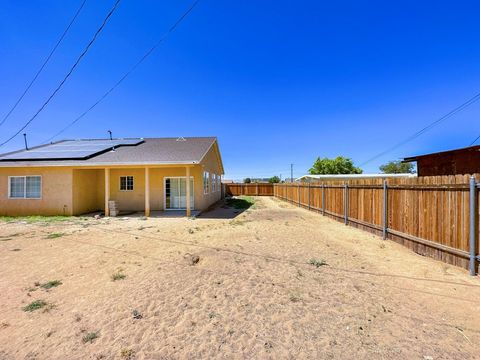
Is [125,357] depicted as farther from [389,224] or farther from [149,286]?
[389,224]

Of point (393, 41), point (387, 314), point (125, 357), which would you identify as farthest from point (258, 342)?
point (393, 41)

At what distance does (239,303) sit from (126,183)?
13.5 m

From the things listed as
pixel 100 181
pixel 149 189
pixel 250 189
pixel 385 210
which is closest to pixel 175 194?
pixel 149 189

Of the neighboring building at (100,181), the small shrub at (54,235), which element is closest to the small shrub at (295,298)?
the small shrub at (54,235)

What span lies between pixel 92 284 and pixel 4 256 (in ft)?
12.0

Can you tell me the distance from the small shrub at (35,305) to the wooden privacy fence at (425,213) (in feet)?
23.3

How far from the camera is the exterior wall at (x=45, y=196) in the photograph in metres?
12.7

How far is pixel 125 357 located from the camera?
2387 mm

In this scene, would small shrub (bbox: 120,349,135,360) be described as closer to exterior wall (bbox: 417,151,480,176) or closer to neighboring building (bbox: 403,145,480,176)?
neighboring building (bbox: 403,145,480,176)

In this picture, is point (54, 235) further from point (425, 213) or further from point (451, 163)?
point (451, 163)

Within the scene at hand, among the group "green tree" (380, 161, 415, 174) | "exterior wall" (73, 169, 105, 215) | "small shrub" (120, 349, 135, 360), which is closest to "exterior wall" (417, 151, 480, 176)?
"small shrub" (120, 349, 135, 360)

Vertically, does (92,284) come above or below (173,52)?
below

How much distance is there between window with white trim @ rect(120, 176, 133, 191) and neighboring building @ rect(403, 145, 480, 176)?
17034 mm

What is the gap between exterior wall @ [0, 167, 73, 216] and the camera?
41.8ft
